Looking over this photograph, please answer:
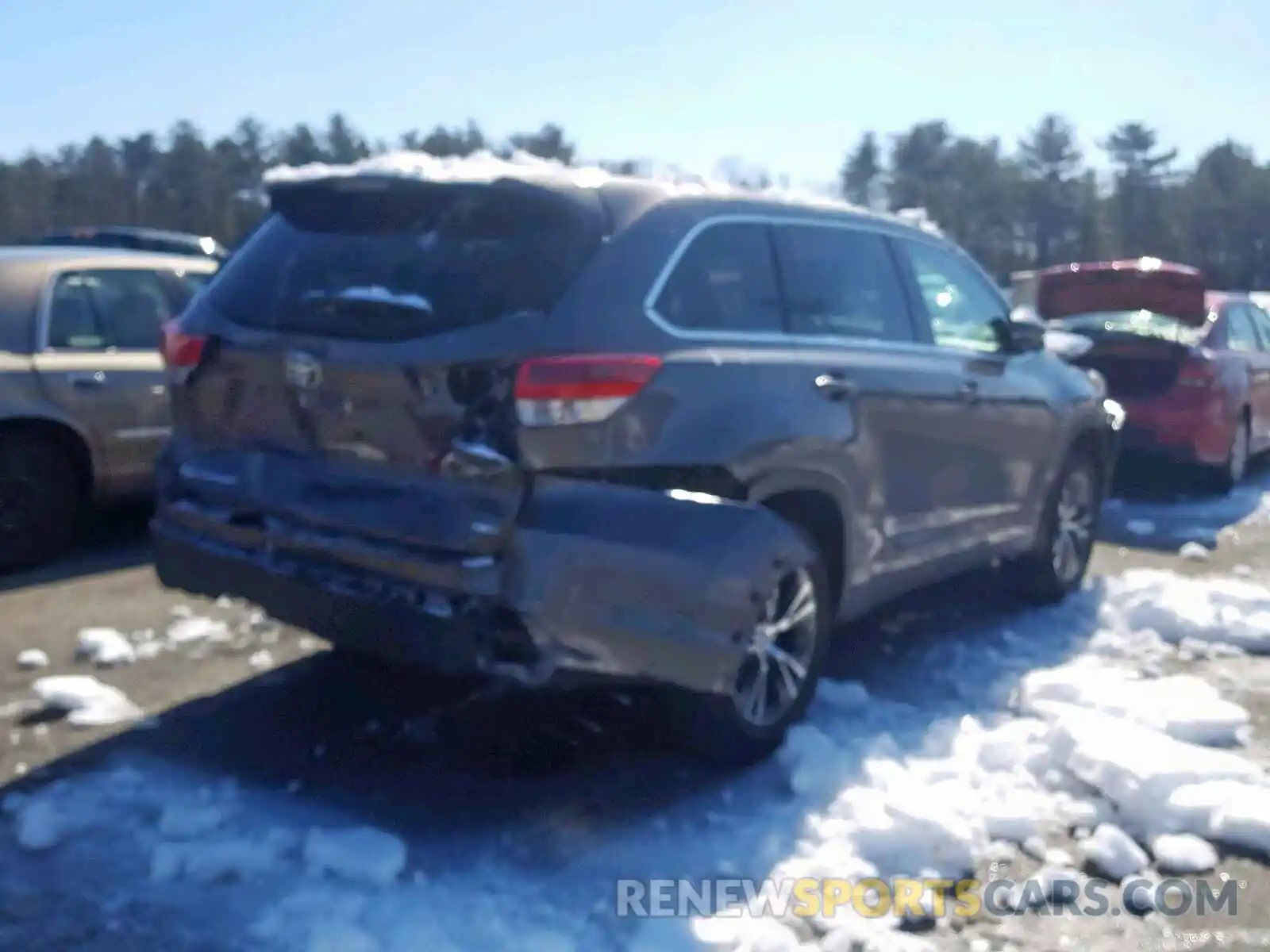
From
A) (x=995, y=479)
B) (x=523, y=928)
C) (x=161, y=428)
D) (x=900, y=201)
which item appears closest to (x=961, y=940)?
(x=523, y=928)

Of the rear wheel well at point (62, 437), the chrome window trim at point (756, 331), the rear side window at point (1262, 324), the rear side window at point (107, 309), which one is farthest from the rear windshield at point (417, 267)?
the rear side window at point (1262, 324)

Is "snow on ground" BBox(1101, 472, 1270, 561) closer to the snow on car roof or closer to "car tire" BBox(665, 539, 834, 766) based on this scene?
"car tire" BBox(665, 539, 834, 766)

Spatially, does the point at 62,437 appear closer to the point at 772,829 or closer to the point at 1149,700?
the point at 772,829

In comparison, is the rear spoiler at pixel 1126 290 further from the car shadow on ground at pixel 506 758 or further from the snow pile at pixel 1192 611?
the car shadow on ground at pixel 506 758

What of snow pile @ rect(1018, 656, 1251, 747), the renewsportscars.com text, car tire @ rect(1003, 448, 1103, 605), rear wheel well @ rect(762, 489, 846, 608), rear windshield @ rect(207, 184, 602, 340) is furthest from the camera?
car tire @ rect(1003, 448, 1103, 605)

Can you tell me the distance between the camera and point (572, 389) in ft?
12.3

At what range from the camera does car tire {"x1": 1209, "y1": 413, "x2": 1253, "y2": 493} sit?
10.3 m

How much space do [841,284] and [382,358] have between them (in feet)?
6.13

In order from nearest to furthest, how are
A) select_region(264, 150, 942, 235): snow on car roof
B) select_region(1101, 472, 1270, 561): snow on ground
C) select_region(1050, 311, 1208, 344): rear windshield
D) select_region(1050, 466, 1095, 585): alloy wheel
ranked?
select_region(264, 150, 942, 235): snow on car roof < select_region(1050, 466, 1095, 585): alloy wheel < select_region(1101, 472, 1270, 561): snow on ground < select_region(1050, 311, 1208, 344): rear windshield

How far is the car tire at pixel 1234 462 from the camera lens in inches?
404

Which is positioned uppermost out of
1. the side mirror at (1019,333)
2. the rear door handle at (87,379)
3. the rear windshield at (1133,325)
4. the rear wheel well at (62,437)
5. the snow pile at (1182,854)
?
the side mirror at (1019,333)

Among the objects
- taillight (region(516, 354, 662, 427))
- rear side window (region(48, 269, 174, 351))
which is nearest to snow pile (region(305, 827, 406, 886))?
taillight (region(516, 354, 662, 427))

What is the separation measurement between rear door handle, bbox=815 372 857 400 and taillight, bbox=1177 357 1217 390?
5965 millimetres

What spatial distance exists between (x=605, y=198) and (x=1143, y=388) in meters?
6.94
